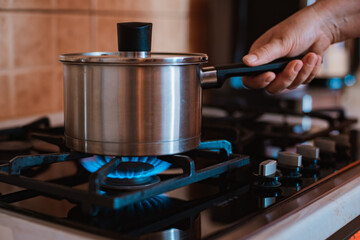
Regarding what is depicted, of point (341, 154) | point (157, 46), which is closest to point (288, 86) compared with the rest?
point (341, 154)

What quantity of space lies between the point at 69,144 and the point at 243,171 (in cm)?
27

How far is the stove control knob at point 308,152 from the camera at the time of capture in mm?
679

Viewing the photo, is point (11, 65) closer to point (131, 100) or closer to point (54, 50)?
point (54, 50)

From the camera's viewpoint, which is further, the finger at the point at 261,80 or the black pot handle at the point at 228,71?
the finger at the point at 261,80

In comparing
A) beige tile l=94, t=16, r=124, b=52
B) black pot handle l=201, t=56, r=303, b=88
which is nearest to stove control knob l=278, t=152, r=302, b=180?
black pot handle l=201, t=56, r=303, b=88

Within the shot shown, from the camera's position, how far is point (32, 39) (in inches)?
40.7

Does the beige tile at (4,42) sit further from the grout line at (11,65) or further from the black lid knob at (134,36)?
the black lid knob at (134,36)

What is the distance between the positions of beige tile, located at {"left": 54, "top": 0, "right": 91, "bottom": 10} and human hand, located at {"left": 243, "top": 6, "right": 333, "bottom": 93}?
506 millimetres

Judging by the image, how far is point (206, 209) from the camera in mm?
501

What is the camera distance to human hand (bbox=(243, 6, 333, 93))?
71 centimetres

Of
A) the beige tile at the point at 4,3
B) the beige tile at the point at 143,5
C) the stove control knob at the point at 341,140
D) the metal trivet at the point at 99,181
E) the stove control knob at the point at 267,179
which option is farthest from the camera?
the beige tile at the point at 143,5

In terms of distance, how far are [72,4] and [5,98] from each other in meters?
0.30

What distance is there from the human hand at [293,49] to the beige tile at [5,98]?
1.75 ft

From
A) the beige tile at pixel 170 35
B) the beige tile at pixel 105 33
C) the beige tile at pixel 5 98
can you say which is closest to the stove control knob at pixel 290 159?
the beige tile at pixel 5 98
